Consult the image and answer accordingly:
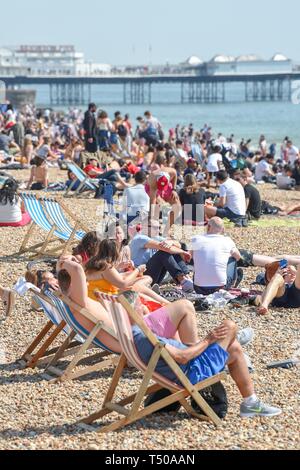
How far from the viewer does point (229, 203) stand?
11594 millimetres

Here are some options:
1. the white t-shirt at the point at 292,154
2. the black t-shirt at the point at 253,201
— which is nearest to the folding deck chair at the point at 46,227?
the black t-shirt at the point at 253,201

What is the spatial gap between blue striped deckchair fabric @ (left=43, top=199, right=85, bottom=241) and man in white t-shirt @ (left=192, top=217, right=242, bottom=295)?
6.51 feet

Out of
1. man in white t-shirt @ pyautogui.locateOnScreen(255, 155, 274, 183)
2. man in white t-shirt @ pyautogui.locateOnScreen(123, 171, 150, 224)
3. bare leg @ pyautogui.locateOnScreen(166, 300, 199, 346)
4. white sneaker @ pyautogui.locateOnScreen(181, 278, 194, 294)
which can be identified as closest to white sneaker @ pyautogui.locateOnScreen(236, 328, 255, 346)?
bare leg @ pyautogui.locateOnScreen(166, 300, 199, 346)

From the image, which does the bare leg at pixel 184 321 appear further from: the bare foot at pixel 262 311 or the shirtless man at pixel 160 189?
the shirtless man at pixel 160 189

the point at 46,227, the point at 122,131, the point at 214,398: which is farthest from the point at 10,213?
the point at 122,131

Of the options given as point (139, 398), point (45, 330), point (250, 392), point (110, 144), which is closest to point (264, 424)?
point (250, 392)

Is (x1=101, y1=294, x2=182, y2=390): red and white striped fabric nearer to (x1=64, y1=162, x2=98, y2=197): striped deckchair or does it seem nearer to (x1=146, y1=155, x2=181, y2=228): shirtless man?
(x1=146, y1=155, x2=181, y2=228): shirtless man

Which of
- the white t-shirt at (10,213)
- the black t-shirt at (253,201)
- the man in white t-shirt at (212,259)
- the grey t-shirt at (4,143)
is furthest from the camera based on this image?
the grey t-shirt at (4,143)

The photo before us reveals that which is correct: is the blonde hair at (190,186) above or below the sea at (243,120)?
above

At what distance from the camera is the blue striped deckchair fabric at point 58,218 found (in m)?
9.52

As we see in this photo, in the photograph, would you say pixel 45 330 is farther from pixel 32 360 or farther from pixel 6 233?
pixel 6 233

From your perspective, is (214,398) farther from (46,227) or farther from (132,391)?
(46,227)

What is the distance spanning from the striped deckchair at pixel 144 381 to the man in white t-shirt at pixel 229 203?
6.33m

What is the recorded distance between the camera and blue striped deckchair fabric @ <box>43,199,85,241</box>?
9.52m
